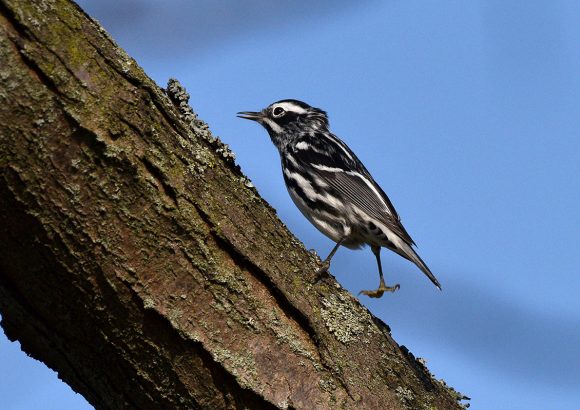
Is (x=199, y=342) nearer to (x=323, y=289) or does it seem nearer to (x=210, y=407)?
(x=210, y=407)

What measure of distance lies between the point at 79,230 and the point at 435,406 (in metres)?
1.57

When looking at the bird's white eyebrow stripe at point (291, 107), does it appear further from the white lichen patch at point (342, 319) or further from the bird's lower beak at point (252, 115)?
the white lichen patch at point (342, 319)

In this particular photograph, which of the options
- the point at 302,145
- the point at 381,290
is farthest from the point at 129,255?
the point at 302,145

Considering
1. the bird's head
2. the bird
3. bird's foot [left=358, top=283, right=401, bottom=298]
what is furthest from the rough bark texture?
the bird's head

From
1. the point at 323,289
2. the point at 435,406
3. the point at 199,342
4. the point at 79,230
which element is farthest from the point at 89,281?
the point at 435,406

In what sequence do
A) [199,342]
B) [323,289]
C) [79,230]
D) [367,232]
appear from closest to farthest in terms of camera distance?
[79,230] → [199,342] → [323,289] → [367,232]

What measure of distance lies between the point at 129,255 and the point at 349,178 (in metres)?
3.79

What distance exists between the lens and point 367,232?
5531 mm

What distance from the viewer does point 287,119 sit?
724 centimetres

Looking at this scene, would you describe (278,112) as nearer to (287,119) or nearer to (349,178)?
(287,119)

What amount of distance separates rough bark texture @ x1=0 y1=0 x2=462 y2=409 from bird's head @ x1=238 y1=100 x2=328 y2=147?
437 cm

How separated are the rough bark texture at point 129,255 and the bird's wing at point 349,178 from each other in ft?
9.44

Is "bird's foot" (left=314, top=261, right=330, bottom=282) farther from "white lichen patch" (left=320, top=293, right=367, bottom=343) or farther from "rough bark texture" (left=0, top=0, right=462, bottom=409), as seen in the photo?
"rough bark texture" (left=0, top=0, right=462, bottom=409)

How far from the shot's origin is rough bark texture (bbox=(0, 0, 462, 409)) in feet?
7.36
